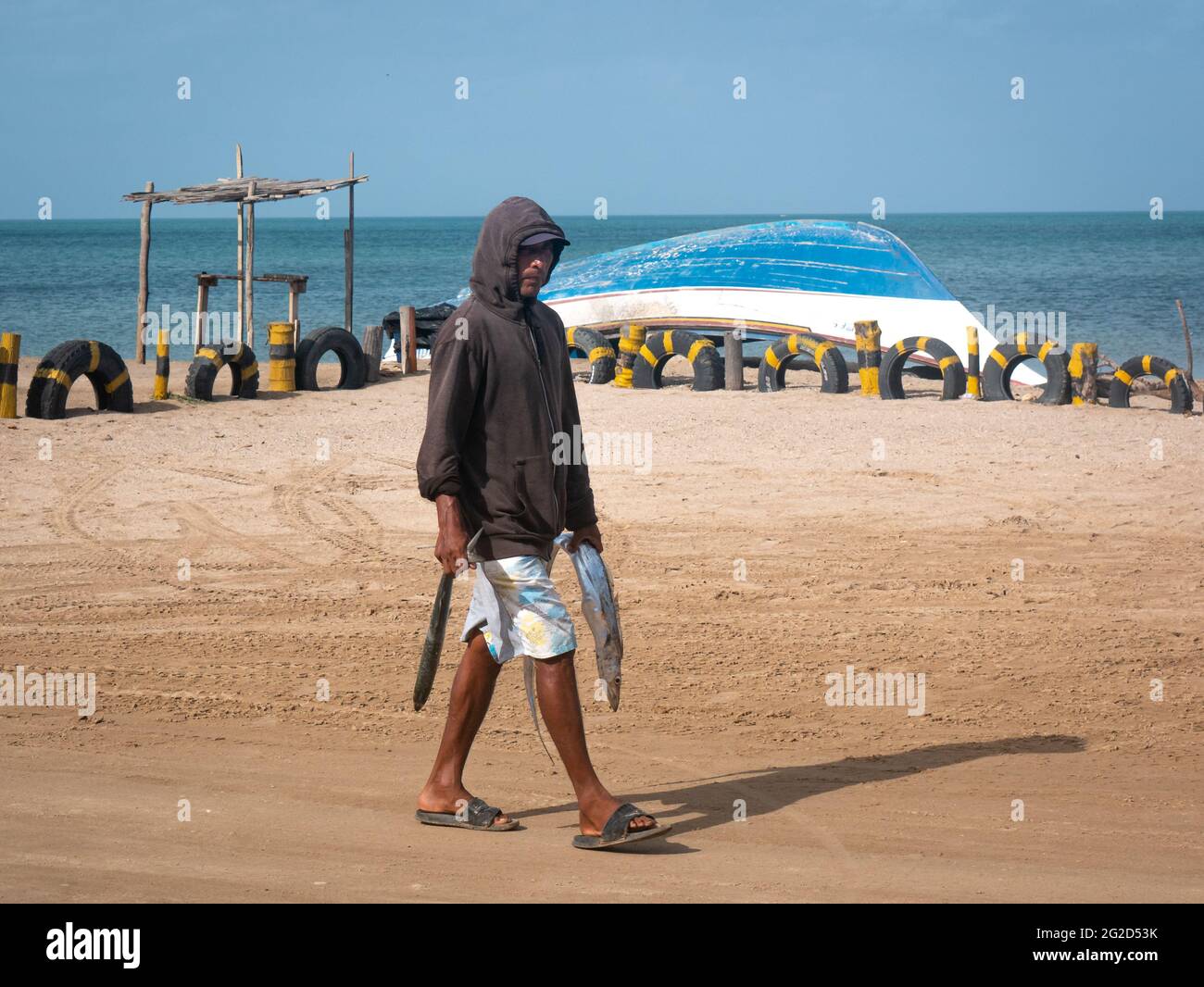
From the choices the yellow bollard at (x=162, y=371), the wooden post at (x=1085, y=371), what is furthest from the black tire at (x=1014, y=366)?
the yellow bollard at (x=162, y=371)

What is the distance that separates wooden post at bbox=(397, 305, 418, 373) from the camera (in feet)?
55.0

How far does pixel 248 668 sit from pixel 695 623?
2.19m

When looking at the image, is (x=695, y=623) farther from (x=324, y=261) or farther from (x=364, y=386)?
(x=324, y=261)

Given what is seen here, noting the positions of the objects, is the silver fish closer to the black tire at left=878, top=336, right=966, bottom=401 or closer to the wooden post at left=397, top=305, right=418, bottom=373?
the black tire at left=878, top=336, right=966, bottom=401

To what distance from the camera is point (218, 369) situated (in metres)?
13.5

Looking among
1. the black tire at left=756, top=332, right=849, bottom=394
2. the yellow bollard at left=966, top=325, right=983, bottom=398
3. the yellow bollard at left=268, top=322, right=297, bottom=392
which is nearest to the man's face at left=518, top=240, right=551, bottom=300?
the yellow bollard at left=268, top=322, right=297, bottom=392

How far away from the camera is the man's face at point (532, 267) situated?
13.3ft

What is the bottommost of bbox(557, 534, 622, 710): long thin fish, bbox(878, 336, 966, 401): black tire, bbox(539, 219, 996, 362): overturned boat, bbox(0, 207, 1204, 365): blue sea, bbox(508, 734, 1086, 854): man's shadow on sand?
bbox(508, 734, 1086, 854): man's shadow on sand

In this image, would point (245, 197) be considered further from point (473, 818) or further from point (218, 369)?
point (473, 818)

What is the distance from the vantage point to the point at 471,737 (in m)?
4.20

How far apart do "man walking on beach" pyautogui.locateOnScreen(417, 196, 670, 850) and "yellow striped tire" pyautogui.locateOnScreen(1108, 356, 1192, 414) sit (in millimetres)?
10880

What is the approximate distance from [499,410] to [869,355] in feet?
38.2

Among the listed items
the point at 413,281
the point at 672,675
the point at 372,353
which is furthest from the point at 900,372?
the point at 413,281
